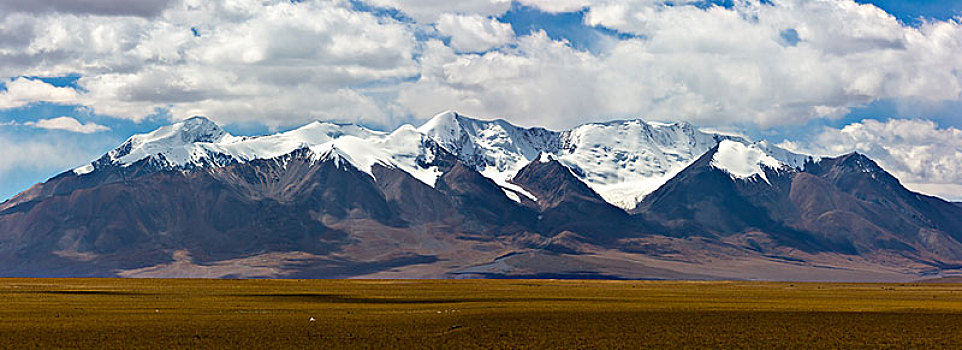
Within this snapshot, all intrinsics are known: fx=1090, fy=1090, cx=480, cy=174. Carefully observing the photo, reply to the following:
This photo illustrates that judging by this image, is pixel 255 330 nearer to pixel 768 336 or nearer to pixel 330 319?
pixel 330 319

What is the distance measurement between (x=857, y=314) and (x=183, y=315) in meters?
67.1

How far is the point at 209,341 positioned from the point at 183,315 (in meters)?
25.5

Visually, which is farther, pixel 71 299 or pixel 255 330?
pixel 71 299

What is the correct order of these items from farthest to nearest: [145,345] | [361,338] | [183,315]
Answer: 1. [183,315]
2. [361,338]
3. [145,345]

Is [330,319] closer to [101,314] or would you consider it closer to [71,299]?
[101,314]

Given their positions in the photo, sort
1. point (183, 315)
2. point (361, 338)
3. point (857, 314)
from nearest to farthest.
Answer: point (361, 338) < point (183, 315) < point (857, 314)

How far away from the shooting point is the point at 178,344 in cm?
7650

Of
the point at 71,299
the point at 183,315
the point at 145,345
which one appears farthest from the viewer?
the point at 71,299

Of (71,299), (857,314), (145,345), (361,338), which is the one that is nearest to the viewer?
(145,345)

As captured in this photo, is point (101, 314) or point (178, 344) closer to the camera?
point (178, 344)

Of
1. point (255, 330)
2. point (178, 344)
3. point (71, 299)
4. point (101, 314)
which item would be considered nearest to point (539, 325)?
point (255, 330)

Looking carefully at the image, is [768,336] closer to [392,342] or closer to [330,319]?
[392,342]

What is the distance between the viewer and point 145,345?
249 ft

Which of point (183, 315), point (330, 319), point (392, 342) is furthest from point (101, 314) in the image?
point (392, 342)
